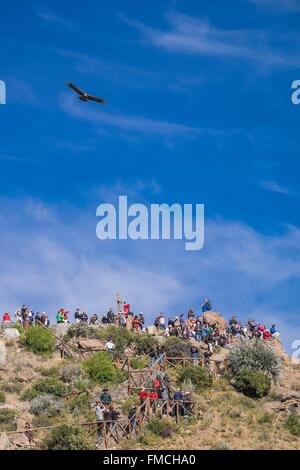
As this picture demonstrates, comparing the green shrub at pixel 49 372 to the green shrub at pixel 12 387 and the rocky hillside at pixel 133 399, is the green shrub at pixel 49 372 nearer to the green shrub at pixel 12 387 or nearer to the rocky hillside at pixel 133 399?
the rocky hillside at pixel 133 399

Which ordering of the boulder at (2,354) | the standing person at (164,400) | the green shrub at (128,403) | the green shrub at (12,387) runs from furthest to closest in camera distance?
1. the boulder at (2,354)
2. the green shrub at (12,387)
3. the green shrub at (128,403)
4. the standing person at (164,400)

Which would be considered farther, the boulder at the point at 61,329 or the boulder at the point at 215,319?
the boulder at the point at 215,319

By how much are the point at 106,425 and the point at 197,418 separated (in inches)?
235

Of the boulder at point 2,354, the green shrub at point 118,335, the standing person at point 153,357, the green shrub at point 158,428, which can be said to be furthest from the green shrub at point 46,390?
the green shrub at point 158,428

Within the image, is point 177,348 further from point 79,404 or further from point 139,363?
point 79,404

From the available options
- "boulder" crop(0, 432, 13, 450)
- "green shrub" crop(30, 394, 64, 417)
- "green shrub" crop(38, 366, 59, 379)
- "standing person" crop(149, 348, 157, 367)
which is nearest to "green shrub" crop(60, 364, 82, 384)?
"green shrub" crop(38, 366, 59, 379)

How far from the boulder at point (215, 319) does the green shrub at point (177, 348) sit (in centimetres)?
622

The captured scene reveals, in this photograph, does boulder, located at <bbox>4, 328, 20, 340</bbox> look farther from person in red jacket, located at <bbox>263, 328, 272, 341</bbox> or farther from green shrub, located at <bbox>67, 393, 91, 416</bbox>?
person in red jacket, located at <bbox>263, 328, 272, 341</bbox>

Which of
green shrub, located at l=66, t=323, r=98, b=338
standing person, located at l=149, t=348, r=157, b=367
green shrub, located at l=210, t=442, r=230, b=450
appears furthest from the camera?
green shrub, located at l=66, t=323, r=98, b=338

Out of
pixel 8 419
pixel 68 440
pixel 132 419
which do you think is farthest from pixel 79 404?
pixel 68 440

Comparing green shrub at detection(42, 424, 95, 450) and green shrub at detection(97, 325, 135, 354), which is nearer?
green shrub at detection(42, 424, 95, 450)

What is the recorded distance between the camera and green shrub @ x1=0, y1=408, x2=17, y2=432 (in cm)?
4850

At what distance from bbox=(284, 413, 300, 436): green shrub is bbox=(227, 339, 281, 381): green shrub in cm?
692

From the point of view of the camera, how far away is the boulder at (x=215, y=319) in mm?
68500
